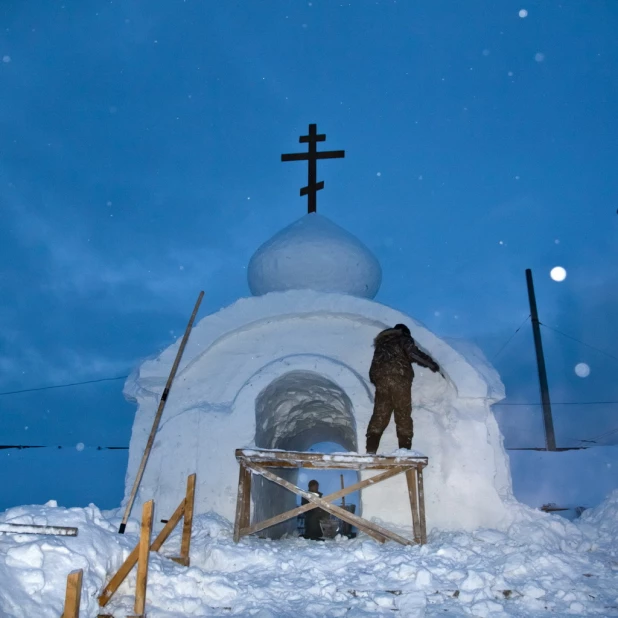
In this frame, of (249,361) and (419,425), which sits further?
(249,361)

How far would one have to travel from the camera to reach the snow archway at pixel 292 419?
22.7 feet

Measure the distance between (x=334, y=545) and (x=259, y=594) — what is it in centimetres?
158

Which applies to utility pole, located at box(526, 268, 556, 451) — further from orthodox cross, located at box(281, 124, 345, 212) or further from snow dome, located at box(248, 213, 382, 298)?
orthodox cross, located at box(281, 124, 345, 212)

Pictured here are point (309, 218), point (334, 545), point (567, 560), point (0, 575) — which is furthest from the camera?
point (309, 218)

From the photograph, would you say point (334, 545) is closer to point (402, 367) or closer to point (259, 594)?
point (259, 594)

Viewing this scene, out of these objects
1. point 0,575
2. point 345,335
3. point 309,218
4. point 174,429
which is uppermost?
point 309,218

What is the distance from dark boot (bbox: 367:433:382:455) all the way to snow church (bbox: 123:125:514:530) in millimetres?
431

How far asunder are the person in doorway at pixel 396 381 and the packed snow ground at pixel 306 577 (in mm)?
1389

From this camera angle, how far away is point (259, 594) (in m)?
3.73

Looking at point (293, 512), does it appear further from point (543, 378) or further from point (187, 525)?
point (543, 378)

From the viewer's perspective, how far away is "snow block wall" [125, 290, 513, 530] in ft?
19.6

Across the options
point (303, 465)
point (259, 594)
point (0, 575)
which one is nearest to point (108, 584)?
point (0, 575)

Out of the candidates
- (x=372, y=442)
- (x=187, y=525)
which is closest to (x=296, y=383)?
(x=372, y=442)

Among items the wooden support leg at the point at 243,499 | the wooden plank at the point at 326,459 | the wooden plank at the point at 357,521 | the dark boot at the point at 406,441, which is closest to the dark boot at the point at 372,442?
the dark boot at the point at 406,441
